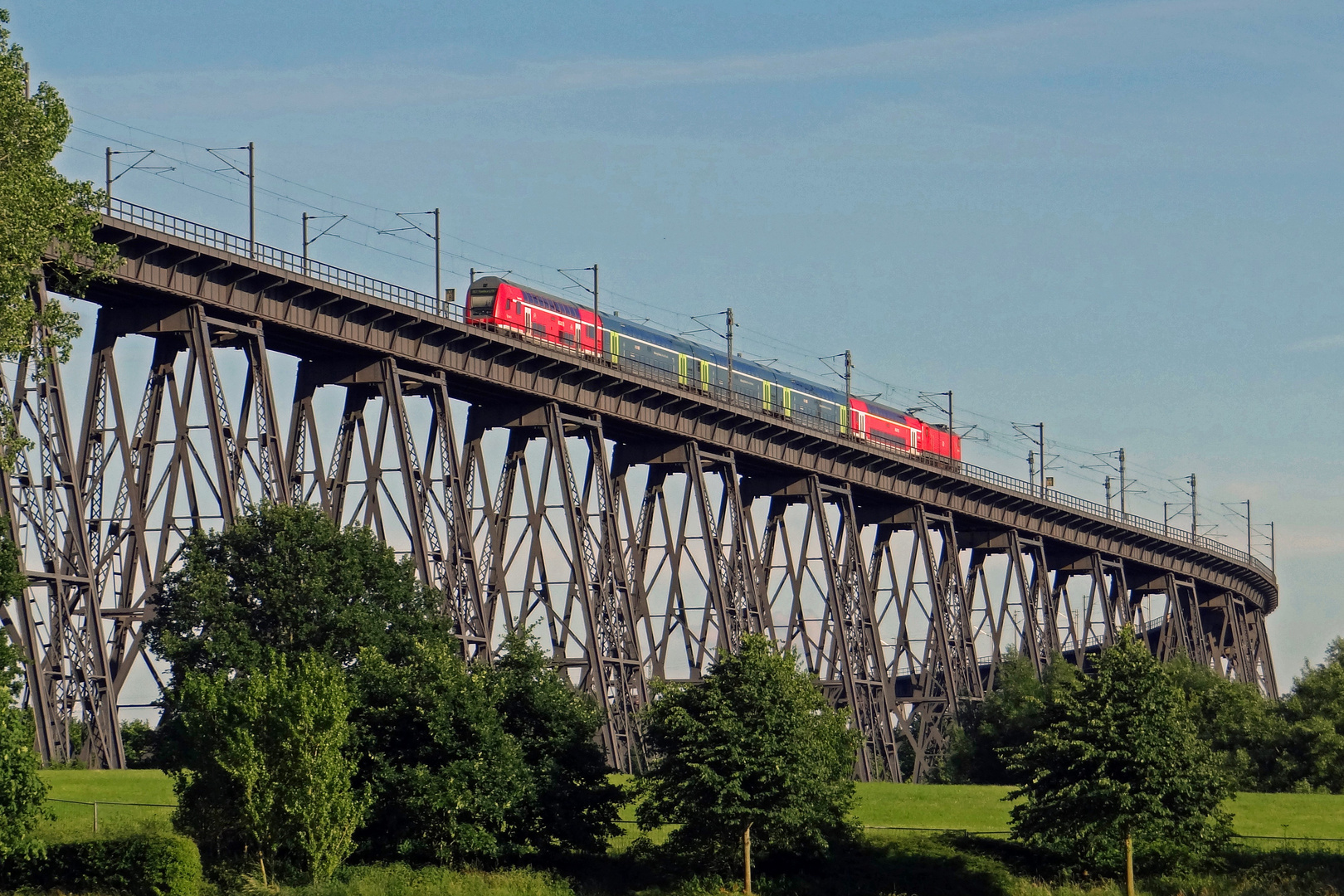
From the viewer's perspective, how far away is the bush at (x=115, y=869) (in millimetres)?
37188

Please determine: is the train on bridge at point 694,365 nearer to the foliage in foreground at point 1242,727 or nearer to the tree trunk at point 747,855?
the foliage in foreground at point 1242,727

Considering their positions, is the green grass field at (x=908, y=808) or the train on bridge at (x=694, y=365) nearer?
the green grass field at (x=908, y=808)

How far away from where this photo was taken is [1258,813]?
5222 cm

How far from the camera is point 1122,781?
43125mm

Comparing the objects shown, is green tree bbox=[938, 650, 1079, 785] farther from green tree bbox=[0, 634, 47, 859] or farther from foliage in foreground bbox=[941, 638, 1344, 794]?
green tree bbox=[0, 634, 47, 859]

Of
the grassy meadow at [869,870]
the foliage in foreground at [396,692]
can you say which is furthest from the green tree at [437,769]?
the grassy meadow at [869,870]

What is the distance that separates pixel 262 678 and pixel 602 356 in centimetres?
3236

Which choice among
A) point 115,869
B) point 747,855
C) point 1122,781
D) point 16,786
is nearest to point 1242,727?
point 1122,781

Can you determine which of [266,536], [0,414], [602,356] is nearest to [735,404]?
[602,356]

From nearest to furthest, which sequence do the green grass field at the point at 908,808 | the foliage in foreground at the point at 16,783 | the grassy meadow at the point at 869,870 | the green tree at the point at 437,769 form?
1. the foliage in foreground at the point at 16,783
2. the grassy meadow at the point at 869,870
3. the green grass field at the point at 908,808
4. the green tree at the point at 437,769

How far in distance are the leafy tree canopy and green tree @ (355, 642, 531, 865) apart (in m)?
4.40

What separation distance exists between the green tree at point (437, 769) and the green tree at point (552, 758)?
0.49m

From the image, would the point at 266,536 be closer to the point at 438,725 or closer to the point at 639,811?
the point at 438,725

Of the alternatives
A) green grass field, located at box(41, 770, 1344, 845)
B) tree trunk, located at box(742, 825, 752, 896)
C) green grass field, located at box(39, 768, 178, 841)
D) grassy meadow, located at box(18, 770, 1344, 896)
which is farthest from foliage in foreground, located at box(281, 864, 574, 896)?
green grass field, located at box(41, 770, 1344, 845)
